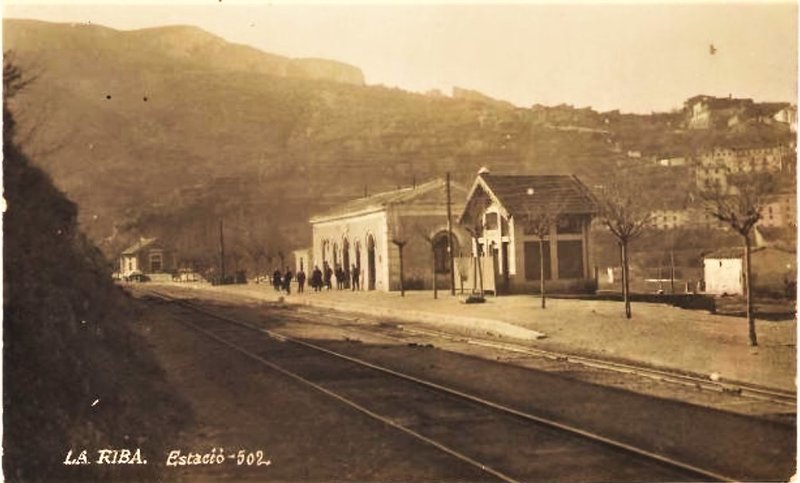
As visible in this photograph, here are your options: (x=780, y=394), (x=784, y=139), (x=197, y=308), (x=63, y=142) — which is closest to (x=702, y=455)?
(x=780, y=394)

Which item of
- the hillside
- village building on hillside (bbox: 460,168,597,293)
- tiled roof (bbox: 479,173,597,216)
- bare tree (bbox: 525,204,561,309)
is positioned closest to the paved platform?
village building on hillside (bbox: 460,168,597,293)

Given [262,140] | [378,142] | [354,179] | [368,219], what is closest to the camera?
[262,140]

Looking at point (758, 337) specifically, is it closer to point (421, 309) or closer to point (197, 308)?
point (421, 309)

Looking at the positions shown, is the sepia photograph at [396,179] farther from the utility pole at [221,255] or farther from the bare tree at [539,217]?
the utility pole at [221,255]

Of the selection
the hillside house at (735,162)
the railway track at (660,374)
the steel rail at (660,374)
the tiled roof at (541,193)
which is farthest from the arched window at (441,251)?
the hillside house at (735,162)

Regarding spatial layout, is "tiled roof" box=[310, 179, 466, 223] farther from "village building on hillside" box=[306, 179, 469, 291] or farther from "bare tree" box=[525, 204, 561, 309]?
"bare tree" box=[525, 204, 561, 309]

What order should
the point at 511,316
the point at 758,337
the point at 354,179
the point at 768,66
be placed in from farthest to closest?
the point at 354,179 → the point at 511,316 → the point at 758,337 → the point at 768,66
